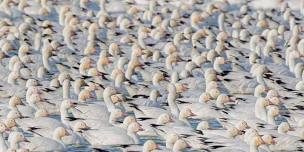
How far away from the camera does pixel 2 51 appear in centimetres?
2952

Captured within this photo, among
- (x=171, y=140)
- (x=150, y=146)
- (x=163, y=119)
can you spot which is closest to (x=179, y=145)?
(x=171, y=140)

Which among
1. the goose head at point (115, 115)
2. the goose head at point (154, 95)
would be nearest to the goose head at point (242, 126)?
the goose head at point (115, 115)

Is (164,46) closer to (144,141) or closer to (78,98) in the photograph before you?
(78,98)

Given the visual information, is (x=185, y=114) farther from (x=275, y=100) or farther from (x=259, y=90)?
(x=259, y=90)

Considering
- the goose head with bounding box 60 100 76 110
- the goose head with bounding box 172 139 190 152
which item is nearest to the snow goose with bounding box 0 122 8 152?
the goose head with bounding box 60 100 76 110

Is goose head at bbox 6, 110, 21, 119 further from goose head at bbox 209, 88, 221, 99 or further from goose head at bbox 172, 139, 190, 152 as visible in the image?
goose head at bbox 209, 88, 221, 99

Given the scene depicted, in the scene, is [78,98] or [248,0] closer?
[78,98]

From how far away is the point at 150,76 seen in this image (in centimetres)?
2806

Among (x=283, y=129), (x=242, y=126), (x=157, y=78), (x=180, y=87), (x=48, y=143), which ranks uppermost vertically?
(x=157, y=78)

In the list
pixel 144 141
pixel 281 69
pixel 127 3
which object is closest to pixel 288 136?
pixel 144 141

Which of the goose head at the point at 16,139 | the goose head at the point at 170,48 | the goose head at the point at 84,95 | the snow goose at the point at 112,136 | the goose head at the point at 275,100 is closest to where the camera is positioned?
the goose head at the point at 16,139

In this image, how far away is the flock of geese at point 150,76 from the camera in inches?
891

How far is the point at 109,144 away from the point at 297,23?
12638 mm

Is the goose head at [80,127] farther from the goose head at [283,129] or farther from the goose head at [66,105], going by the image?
the goose head at [283,129]
